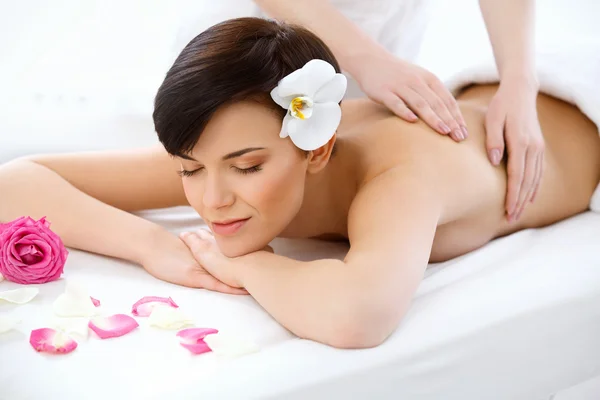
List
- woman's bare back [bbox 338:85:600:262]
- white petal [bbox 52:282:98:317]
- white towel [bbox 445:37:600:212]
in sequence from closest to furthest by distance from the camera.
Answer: white petal [bbox 52:282:98:317] < woman's bare back [bbox 338:85:600:262] < white towel [bbox 445:37:600:212]

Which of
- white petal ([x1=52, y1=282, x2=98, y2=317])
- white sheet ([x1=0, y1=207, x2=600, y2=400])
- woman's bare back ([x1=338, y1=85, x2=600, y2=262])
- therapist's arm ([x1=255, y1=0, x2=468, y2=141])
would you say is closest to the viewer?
white sheet ([x1=0, y1=207, x2=600, y2=400])

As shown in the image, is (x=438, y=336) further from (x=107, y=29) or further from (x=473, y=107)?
(x=107, y=29)

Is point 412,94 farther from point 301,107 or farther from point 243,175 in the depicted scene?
point 243,175

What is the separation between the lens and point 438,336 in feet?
4.32

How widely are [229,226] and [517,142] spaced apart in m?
0.72

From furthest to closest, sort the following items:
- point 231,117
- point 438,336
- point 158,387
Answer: point 231,117 → point 438,336 → point 158,387

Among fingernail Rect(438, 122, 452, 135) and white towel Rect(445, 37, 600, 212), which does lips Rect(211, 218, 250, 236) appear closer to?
fingernail Rect(438, 122, 452, 135)

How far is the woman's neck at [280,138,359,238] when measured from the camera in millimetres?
1695

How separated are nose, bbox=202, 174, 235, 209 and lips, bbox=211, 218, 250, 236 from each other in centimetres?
6

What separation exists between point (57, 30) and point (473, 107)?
1.53m

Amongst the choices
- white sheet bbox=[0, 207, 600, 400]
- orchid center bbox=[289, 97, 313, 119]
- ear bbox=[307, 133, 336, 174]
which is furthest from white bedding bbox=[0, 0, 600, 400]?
orchid center bbox=[289, 97, 313, 119]

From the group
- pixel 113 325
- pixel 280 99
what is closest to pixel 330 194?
pixel 280 99

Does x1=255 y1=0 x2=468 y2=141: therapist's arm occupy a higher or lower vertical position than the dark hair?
lower

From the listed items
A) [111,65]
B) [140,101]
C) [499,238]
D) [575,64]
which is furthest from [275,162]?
[111,65]
